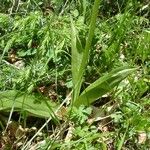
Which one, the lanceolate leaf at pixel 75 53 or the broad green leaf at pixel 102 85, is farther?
the lanceolate leaf at pixel 75 53

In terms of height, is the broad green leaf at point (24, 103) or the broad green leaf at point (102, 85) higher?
the broad green leaf at point (102, 85)

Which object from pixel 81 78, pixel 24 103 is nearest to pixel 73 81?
pixel 81 78

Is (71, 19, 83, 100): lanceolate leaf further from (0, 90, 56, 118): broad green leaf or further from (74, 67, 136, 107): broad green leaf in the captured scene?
(0, 90, 56, 118): broad green leaf

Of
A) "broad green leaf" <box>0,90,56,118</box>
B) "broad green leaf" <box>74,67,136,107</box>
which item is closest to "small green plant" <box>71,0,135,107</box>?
"broad green leaf" <box>74,67,136,107</box>

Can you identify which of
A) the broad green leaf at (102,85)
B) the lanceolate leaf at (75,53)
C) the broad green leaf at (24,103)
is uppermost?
the lanceolate leaf at (75,53)

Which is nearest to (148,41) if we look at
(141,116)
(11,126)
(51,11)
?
(141,116)

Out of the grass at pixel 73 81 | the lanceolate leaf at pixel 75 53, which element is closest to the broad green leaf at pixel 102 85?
the grass at pixel 73 81

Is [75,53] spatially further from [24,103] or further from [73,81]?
[24,103]

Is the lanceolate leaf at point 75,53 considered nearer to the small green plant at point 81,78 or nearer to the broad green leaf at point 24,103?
the small green plant at point 81,78
